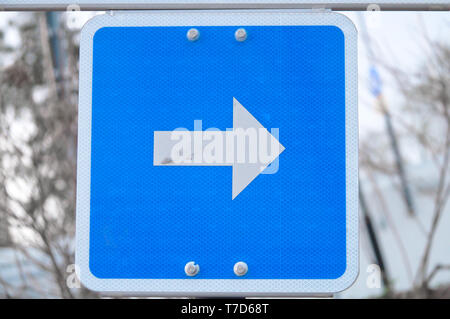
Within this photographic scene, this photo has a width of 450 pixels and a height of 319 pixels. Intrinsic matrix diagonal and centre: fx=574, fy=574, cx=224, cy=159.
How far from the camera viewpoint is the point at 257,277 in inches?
36.1

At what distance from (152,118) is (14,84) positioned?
2746mm

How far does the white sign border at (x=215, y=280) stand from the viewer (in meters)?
0.92

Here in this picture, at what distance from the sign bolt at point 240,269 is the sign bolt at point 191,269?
0.20ft

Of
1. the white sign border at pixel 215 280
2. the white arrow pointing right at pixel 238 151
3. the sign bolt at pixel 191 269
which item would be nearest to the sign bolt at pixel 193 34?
the white sign border at pixel 215 280

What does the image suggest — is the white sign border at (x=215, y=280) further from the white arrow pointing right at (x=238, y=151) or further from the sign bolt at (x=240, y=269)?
the white arrow pointing right at (x=238, y=151)

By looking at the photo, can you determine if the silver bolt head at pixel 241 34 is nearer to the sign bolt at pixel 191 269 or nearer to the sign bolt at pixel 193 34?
the sign bolt at pixel 193 34

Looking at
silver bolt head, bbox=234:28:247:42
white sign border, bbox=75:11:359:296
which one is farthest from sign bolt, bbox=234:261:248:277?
silver bolt head, bbox=234:28:247:42

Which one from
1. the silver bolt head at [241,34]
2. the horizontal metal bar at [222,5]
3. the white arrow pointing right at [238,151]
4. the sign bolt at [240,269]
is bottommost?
the sign bolt at [240,269]

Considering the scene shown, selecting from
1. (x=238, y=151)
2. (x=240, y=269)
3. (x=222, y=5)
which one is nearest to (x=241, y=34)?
(x=222, y=5)

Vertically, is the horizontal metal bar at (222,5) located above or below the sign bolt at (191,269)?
above

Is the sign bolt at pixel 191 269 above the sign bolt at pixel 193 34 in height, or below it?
below

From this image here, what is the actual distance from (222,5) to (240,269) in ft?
1.44

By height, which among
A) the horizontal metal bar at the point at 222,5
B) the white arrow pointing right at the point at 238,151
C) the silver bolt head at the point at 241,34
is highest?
the horizontal metal bar at the point at 222,5

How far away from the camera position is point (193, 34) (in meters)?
0.98
